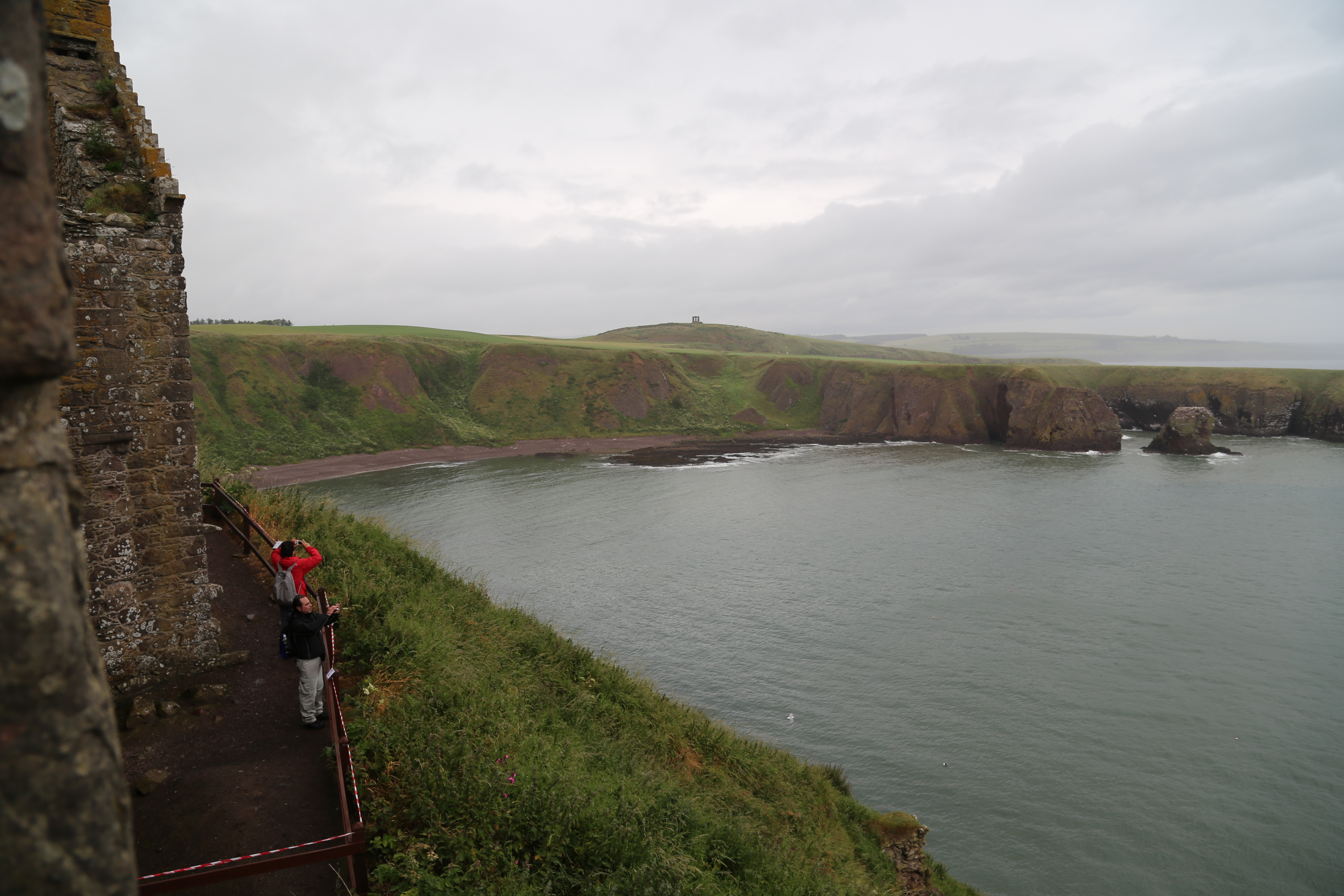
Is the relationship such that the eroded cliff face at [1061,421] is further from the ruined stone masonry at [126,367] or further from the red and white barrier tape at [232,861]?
the red and white barrier tape at [232,861]

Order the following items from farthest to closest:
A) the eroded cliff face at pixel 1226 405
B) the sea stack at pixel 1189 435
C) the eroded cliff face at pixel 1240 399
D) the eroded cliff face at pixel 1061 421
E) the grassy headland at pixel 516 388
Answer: the eroded cliff face at pixel 1226 405, the eroded cliff face at pixel 1240 399, the eroded cliff face at pixel 1061 421, the sea stack at pixel 1189 435, the grassy headland at pixel 516 388

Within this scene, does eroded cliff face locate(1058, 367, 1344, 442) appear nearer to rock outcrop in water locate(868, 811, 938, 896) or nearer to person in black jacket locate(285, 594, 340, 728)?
rock outcrop in water locate(868, 811, 938, 896)

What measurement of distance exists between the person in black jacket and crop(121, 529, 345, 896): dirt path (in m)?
0.25

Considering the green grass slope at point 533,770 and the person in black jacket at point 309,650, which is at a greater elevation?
the person in black jacket at point 309,650

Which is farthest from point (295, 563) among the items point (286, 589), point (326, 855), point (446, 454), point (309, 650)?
point (446, 454)

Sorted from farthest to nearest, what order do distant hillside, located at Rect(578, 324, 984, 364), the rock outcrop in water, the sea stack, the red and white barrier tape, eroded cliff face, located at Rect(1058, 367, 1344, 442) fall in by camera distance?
1. distant hillside, located at Rect(578, 324, 984, 364)
2. eroded cliff face, located at Rect(1058, 367, 1344, 442)
3. the sea stack
4. the rock outcrop in water
5. the red and white barrier tape

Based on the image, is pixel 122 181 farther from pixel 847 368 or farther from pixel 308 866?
pixel 847 368

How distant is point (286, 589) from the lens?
30.9 ft

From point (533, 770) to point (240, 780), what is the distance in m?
3.24

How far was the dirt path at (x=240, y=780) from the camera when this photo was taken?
22.5 feet

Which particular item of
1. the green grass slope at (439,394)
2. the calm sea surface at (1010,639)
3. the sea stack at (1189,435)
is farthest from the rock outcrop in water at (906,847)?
the sea stack at (1189,435)

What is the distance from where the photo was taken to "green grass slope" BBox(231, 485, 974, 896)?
7340 mm

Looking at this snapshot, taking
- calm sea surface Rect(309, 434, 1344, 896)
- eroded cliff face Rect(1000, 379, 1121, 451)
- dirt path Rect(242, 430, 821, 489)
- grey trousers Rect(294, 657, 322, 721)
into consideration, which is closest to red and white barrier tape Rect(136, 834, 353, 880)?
grey trousers Rect(294, 657, 322, 721)

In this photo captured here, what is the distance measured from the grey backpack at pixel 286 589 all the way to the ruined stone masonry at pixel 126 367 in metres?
1.74
